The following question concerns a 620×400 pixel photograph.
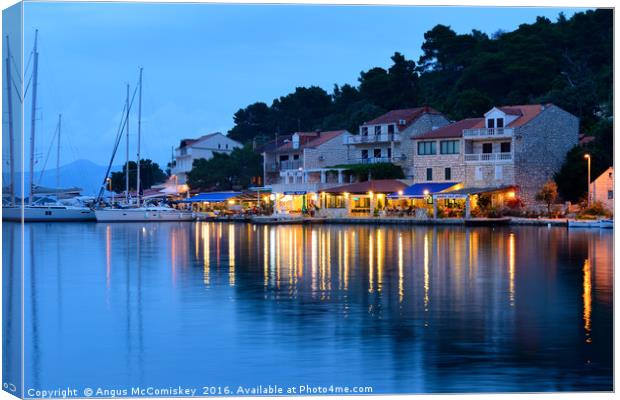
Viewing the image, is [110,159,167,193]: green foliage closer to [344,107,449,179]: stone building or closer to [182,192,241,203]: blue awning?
[182,192,241,203]: blue awning

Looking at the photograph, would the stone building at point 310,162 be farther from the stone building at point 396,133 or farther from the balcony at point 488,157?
the balcony at point 488,157

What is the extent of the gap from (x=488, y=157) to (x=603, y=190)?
328 inches

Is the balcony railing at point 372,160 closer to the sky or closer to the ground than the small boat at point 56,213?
closer to the sky

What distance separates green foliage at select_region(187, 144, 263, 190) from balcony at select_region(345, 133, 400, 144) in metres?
9.12

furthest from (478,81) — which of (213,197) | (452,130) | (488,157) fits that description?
(213,197)

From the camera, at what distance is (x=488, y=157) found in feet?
124

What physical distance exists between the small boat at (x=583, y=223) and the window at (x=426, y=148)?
32.0 ft

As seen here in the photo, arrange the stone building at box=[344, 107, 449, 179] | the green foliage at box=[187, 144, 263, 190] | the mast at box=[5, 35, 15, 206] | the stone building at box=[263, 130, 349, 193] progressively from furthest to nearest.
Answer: the green foliage at box=[187, 144, 263, 190]
the stone building at box=[263, 130, 349, 193]
the stone building at box=[344, 107, 449, 179]
the mast at box=[5, 35, 15, 206]

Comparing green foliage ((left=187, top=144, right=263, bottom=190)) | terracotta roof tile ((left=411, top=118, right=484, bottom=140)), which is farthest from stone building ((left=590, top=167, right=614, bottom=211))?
green foliage ((left=187, top=144, right=263, bottom=190))

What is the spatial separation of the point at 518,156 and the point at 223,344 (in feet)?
96.1

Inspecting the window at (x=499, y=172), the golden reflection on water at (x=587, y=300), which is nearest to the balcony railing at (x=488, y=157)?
the window at (x=499, y=172)

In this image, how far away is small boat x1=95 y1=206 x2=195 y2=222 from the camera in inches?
1740

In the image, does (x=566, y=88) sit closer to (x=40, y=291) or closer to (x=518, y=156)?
(x=518, y=156)

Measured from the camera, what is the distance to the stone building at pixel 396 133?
42688 mm
